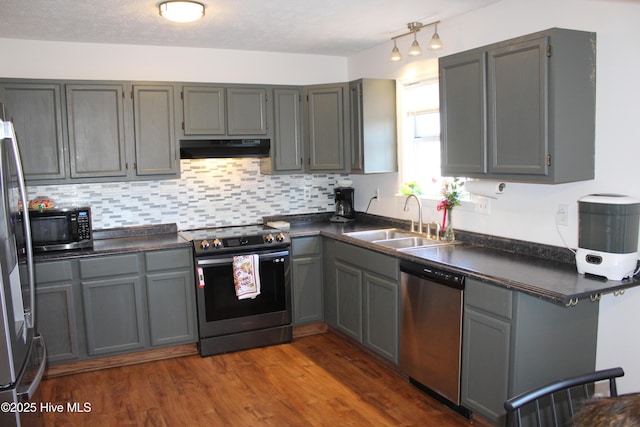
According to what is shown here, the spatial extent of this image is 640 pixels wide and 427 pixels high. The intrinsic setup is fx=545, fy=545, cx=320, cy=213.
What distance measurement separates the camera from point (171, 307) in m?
4.14

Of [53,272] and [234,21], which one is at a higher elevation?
[234,21]

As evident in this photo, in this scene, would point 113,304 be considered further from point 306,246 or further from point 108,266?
point 306,246

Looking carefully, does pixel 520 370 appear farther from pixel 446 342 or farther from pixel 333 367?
pixel 333 367

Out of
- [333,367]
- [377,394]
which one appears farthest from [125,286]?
[377,394]

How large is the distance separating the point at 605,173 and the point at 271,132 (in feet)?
8.82

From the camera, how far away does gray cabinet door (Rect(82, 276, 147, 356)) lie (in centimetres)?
392

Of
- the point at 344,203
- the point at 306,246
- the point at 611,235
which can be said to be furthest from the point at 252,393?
the point at 611,235

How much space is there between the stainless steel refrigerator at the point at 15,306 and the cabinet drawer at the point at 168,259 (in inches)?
64.8

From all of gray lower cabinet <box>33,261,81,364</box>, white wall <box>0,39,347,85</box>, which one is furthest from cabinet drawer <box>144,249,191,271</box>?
white wall <box>0,39,347,85</box>

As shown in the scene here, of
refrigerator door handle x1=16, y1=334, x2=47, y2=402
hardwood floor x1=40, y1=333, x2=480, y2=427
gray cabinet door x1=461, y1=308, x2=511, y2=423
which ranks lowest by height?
hardwood floor x1=40, y1=333, x2=480, y2=427

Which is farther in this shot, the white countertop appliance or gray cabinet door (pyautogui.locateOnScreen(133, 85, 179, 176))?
gray cabinet door (pyautogui.locateOnScreen(133, 85, 179, 176))

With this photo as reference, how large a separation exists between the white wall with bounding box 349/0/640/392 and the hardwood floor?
38.8 inches

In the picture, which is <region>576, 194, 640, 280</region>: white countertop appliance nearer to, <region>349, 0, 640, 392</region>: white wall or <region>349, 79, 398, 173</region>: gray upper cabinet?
<region>349, 0, 640, 392</region>: white wall

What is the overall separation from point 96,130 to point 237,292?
1.63 metres
